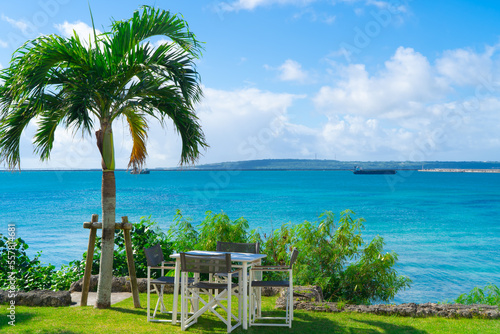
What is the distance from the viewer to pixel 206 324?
627cm

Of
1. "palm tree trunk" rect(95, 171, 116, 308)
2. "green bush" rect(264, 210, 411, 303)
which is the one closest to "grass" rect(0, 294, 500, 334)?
"palm tree trunk" rect(95, 171, 116, 308)

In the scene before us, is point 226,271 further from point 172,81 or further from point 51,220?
point 51,220

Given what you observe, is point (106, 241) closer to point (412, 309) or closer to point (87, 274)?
point (87, 274)

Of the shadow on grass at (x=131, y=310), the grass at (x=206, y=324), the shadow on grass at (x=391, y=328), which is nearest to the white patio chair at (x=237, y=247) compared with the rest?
the grass at (x=206, y=324)

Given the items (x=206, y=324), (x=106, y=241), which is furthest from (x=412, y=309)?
(x=106, y=241)

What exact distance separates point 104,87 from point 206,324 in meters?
3.81

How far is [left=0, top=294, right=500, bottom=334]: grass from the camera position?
18.9ft

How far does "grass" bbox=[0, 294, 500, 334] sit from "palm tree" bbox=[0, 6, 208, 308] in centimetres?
68

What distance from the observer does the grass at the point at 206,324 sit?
5.77m

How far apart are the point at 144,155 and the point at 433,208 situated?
1637 inches

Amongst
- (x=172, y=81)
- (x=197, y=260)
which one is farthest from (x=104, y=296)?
(x=172, y=81)

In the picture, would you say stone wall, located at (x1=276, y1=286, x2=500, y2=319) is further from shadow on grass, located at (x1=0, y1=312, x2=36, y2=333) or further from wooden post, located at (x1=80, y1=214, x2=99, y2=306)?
shadow on grass, located at (x1=0, y1=312, x2=36, y2=333)

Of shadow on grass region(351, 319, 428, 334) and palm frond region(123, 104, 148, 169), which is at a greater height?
palm frond region(123, 104, 148, 169)

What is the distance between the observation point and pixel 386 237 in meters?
24.8
